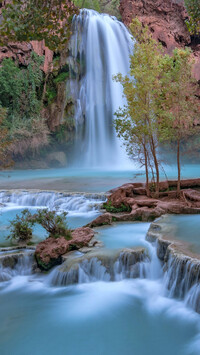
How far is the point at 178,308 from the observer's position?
584cm

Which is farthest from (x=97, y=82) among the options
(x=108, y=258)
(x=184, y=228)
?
A: (x=108, y=258)

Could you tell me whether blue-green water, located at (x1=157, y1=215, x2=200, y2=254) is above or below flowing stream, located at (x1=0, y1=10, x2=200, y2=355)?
above

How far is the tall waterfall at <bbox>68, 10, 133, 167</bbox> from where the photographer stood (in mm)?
31500

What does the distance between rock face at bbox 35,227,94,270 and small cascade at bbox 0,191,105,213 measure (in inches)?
184

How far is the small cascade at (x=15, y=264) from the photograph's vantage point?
750 centimetres

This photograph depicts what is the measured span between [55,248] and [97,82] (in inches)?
1051

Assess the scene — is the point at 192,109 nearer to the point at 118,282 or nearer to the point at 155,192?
the point at 155,192

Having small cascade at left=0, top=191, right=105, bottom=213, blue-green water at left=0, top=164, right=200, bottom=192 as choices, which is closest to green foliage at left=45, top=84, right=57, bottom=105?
blue-green water at left=0, top=164, right=200, bottom=192

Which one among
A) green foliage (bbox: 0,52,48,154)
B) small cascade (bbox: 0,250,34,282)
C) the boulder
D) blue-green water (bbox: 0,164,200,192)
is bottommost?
small cascade (bbox: 0,250,34,282)

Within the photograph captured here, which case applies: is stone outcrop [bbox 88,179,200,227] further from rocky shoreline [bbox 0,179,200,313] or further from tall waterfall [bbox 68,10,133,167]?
tall waterfall [bbox 68,10,133,167]

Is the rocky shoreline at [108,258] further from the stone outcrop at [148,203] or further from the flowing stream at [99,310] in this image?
the stone outcrop at [148,203]

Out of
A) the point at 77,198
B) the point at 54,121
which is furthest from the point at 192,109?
the point at 54,121

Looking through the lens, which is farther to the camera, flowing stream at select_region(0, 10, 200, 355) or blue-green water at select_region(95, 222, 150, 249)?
blue-green water at select_region(95, 222, 150, 249)

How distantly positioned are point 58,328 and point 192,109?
9322mm
